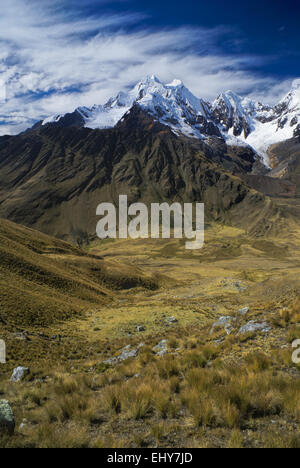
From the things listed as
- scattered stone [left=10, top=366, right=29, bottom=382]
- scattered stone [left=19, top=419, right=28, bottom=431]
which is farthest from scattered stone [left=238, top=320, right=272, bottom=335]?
scattered stone [left=10, top=366, right=29, bottom=382]

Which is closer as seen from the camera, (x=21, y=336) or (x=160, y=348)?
(x=160, y=348)

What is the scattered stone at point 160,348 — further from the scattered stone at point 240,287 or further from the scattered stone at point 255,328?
the scattered stone at point 240,287

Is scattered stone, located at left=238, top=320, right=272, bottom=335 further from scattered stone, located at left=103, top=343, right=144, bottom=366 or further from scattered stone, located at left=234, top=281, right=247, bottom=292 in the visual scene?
scattered stone, located at left=234, top=281, right=247, bottom=292

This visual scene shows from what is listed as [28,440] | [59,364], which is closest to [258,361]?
[28,440]

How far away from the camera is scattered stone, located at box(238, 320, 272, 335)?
1179cm

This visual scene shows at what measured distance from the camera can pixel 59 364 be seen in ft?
41.2

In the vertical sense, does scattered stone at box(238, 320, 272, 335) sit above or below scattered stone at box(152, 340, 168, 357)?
above

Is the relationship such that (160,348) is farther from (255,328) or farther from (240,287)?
(240,287)

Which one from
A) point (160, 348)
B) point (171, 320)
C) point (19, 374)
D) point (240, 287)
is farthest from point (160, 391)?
point (240, 287)

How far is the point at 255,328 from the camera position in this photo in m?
12.2

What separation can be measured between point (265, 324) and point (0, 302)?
1835 cm

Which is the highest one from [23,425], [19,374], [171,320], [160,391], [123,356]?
[160,391]

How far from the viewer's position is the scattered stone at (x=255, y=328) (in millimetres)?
11789
